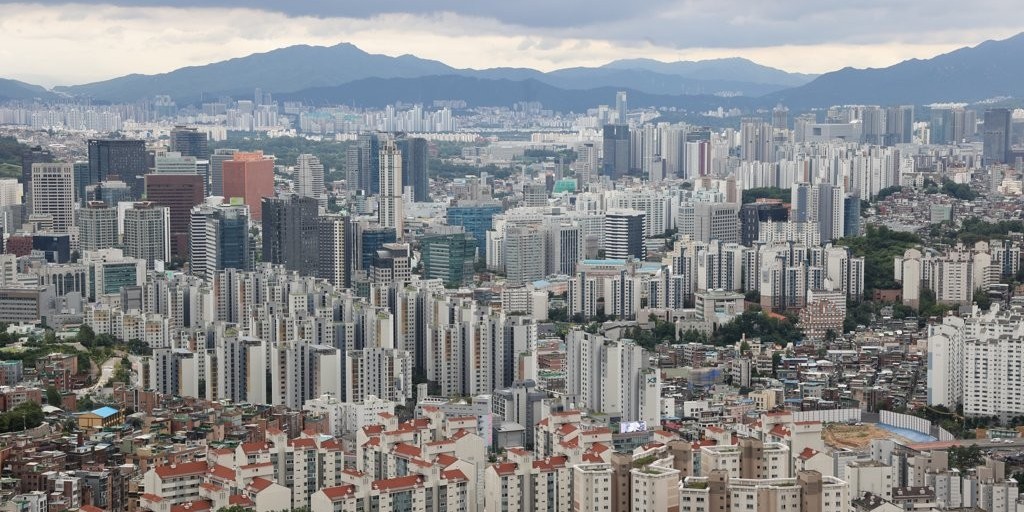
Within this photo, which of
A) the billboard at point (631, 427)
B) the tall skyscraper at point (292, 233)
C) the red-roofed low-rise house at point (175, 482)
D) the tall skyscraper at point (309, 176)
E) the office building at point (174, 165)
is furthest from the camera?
the tall skyscraper at point (309, 176)

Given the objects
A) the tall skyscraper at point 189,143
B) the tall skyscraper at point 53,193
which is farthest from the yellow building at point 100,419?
the tall skyscraper at point 189,143

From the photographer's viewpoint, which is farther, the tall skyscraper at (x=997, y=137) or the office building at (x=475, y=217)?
the tall skyscraper at (x=997, y=137)

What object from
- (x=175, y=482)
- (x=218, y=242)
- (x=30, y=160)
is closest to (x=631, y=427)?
(x=175, y=482)

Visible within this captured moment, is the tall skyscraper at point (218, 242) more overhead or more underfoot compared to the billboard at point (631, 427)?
more overhead

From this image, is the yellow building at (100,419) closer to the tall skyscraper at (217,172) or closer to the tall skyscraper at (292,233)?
the tall skyscraper at (292,233)

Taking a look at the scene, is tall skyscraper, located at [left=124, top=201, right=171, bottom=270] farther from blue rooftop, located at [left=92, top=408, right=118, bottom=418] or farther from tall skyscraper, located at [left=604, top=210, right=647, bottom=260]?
blue rooftop, located at [left=92, top=408, right=118, bottom=418]

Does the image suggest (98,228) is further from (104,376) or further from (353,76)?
(353,76)
